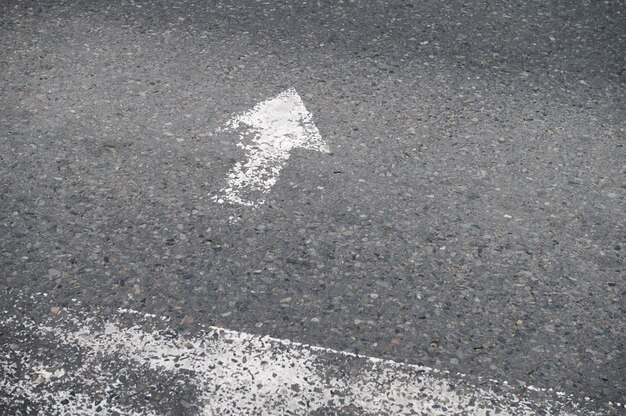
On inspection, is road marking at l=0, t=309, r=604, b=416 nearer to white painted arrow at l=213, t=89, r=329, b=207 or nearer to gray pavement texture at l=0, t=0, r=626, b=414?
gray pavement texture at l=0, t=0, r=626, b=414

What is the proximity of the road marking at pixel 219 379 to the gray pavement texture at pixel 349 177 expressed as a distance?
0.27 ft

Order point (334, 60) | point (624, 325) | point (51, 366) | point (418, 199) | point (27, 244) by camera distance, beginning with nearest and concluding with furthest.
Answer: point (51, 366) → point (624, 325) → point (27, 244) → point (418, 199) → point (334, 60)

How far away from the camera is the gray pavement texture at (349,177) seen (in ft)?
10.2

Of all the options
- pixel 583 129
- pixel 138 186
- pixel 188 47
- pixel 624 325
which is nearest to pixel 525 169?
pixel 583 129

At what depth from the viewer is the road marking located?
2.74 m

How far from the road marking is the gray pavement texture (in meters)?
0.08

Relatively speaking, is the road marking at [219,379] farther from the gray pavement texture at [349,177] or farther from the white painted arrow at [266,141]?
the white painted arrow at [266,141]

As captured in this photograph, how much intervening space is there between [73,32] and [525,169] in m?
3.17

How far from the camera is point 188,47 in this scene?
4.95m

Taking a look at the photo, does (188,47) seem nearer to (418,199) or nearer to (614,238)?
(418,199)

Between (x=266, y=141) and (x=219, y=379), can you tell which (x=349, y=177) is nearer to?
(x=266, y=141)

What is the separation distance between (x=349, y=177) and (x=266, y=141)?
55cm

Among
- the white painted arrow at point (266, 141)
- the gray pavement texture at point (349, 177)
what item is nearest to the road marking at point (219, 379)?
the gray pavement texture at point (349, 177)

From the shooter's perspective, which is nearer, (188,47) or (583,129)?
(583,129)
